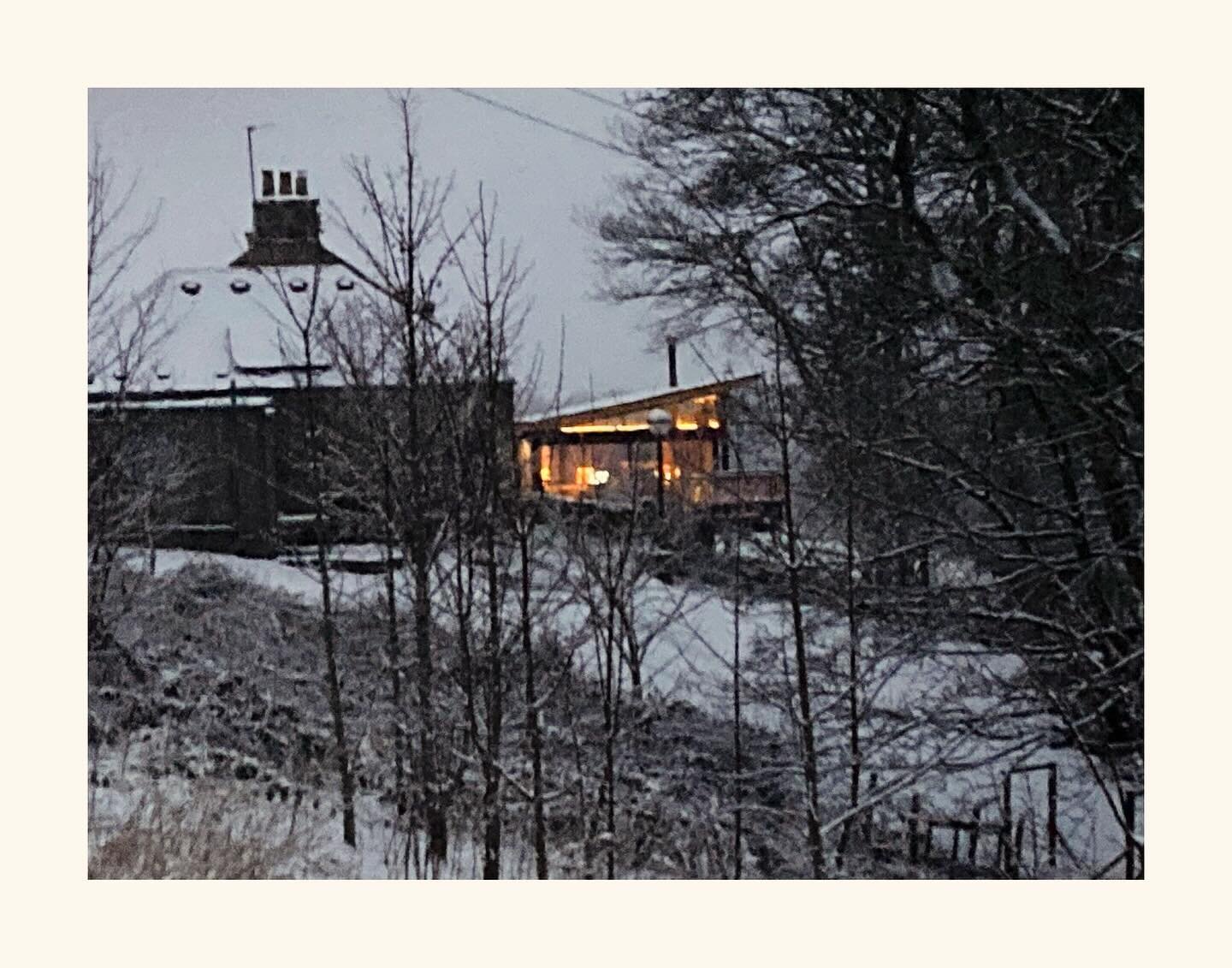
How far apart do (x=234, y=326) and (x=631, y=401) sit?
121 centimetres

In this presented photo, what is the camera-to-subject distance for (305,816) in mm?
3625

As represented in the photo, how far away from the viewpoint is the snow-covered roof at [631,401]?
360cm

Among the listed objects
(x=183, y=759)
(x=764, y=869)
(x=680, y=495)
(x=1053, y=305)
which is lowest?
(x=764, y=869)

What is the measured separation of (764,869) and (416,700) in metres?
1.15

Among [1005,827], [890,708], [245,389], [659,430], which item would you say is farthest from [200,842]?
[1005,827]

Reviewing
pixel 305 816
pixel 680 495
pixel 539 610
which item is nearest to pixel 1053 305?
pixel 680 495

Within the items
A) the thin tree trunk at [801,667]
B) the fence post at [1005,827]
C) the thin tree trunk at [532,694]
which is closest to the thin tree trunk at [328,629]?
the thin tree trunk at [532,694]

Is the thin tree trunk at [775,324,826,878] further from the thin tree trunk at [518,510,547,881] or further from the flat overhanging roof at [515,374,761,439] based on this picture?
the thin tree trunk at [518,510,547,881]

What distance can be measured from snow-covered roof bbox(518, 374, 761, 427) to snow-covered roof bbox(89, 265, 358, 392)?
26.1 inches

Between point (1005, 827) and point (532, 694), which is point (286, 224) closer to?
point (532, 694)

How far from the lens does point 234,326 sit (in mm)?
3611

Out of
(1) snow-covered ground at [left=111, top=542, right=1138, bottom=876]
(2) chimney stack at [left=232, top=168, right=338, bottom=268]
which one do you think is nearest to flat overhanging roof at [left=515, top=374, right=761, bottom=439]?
(1) snow-covered ground at [left=111, top=542, right=1138, bottom=876]

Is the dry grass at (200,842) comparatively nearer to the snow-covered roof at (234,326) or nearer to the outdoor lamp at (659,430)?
the snow-covered roof at (234,326)

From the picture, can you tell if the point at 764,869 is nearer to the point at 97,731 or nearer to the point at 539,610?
the point at 539,610
